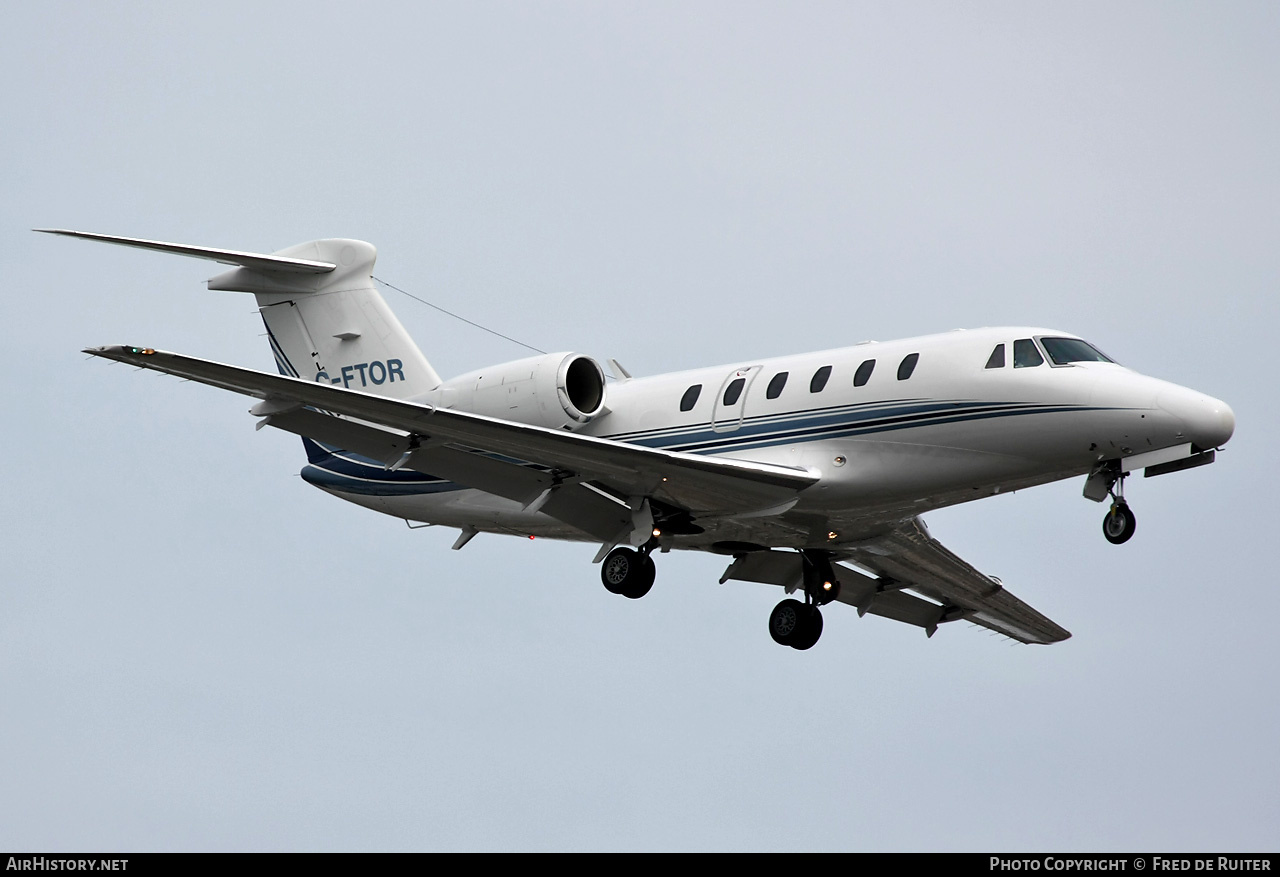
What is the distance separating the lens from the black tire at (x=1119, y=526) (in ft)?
58.2

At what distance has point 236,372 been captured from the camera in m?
17.7

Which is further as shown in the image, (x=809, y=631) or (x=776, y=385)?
(x=809, y=631)

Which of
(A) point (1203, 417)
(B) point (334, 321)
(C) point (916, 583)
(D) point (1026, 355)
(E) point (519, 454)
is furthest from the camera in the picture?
(B) point (334, 321)

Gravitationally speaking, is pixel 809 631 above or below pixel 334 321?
below

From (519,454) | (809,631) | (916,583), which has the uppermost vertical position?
(519,454)

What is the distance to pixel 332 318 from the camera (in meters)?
23.6

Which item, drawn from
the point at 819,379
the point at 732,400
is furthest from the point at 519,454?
the point at 819,379

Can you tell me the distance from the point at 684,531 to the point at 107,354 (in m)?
7.08

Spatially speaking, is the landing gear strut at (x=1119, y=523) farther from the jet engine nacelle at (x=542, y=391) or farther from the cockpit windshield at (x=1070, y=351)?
the jet engine nacelle at (x=542, y=391)

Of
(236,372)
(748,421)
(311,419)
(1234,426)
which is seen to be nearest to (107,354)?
(236,372)

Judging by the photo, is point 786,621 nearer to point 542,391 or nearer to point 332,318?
point 542,391

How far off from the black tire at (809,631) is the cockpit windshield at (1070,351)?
496 centimetres

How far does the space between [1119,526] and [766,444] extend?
3.98 m

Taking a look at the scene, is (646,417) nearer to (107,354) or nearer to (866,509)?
(866,509)
